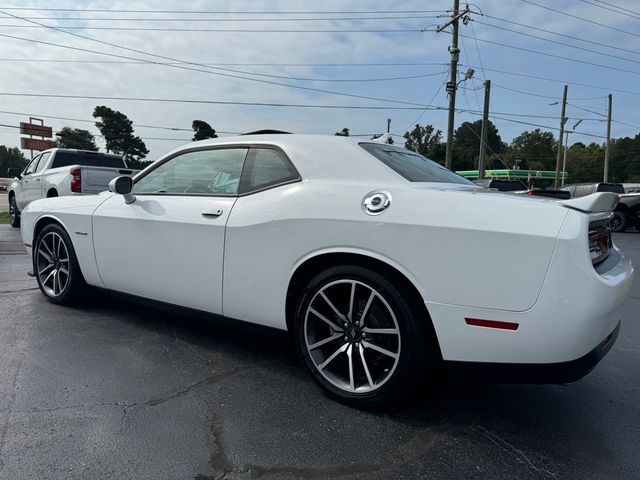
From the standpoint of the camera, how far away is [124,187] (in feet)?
12.2

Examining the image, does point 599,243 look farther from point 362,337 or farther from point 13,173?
point 13,173

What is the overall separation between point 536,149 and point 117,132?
8624 centimetres

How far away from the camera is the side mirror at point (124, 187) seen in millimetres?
3699

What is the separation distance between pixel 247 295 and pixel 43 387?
1.32m

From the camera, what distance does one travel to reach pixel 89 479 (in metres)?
2.04

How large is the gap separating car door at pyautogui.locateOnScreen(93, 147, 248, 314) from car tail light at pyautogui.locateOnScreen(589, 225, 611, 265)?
6.74 feet

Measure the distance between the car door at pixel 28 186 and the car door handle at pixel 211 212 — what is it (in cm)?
967

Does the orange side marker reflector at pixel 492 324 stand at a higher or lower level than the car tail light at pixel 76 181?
lower

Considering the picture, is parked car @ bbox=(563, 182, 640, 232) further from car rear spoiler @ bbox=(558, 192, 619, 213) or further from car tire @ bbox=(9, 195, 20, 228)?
car tire @ bbox=(9, 195, 20, 228)

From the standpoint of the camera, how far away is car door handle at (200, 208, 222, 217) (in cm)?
315

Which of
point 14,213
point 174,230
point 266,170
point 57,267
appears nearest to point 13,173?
point 14,213

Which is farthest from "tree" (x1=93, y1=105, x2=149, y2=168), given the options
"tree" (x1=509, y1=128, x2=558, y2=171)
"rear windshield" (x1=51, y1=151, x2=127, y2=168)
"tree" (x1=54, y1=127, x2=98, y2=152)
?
"tree" (x1=509, y1=128, x2=558, y2=171)

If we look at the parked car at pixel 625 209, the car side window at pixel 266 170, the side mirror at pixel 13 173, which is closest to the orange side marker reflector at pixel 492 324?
the car side window at pixel 266 170

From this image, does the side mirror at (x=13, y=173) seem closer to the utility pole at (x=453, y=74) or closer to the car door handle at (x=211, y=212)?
the car door handle at (x=211, y=212)
